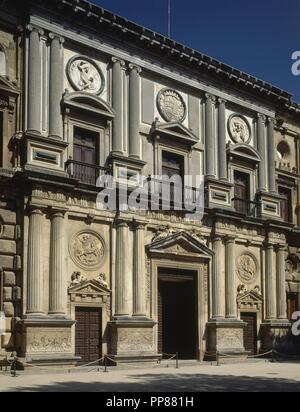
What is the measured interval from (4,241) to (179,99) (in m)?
10.9

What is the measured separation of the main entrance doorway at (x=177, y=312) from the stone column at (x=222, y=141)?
197 inches

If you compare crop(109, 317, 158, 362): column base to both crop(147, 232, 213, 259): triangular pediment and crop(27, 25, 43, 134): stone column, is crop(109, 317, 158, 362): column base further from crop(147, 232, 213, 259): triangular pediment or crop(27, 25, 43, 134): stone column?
crop(27, 25, 43, 134): stone column

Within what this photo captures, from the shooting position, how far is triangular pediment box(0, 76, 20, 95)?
77.9 ft

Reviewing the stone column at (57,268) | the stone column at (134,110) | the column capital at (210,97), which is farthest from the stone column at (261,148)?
the stone column at (57,268)

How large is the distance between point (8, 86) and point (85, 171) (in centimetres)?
424

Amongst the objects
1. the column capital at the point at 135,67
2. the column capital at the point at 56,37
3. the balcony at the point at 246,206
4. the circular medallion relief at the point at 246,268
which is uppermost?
the column capital at the point at 56,37

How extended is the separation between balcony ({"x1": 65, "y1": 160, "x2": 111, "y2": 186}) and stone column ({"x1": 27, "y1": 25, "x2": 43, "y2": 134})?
1.82m

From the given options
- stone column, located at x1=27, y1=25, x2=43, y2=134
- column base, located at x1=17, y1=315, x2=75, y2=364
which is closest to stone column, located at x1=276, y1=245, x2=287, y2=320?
column base, located at x1=17, y1=315, x2=75, y2=364

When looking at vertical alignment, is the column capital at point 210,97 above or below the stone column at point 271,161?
above

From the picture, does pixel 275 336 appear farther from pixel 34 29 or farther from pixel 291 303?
pixel 34 29

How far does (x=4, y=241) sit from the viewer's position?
23.0m

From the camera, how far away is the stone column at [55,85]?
2453cm

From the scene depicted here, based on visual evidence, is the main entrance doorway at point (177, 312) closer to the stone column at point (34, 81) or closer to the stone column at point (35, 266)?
the stone column at point (35, 266)
